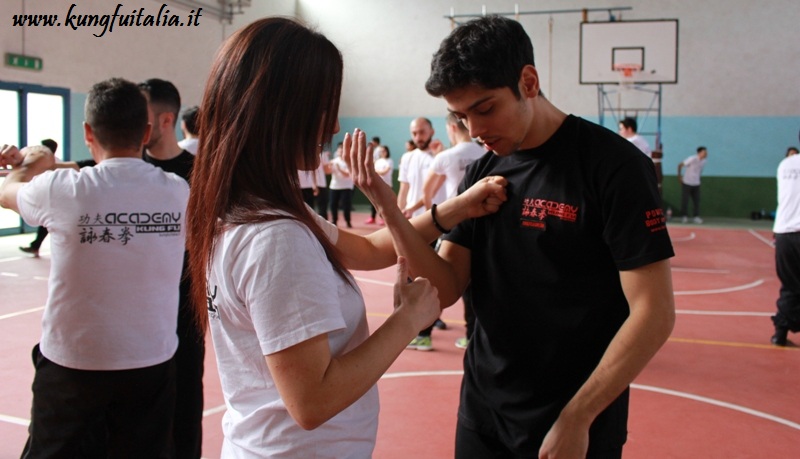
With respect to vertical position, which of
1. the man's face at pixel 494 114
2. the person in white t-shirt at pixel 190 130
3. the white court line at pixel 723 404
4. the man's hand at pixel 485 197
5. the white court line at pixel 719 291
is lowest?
the white court line at pixel 723 404

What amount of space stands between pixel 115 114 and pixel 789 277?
210 inches

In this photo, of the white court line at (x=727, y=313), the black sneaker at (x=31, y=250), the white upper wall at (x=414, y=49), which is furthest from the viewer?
the white upper wall at (x=414, y=49)

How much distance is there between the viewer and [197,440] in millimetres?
3074

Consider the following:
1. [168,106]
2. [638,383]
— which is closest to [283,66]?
[168,106]

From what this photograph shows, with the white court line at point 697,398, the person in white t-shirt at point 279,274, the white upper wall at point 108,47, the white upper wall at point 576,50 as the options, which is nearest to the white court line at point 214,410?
the white court line at point 697,398

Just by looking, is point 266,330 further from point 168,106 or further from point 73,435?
point 168,106

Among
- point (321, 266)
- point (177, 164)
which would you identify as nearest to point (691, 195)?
point (177, 164)

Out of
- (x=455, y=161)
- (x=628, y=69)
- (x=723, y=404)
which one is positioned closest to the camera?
(x=723, y=404)

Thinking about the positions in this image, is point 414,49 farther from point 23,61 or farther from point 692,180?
point 23,61

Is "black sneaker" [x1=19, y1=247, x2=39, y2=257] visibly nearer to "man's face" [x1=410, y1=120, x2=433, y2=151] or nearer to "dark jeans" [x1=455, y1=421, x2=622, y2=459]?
"man's face" [x1=410, y1=120, x2=433, y2=151]

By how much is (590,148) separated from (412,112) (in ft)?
58.8

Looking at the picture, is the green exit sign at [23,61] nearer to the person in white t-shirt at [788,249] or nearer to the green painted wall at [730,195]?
the person in white t-shirt at [788,249]

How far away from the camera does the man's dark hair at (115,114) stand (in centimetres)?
250

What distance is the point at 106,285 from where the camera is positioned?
2.43 m
